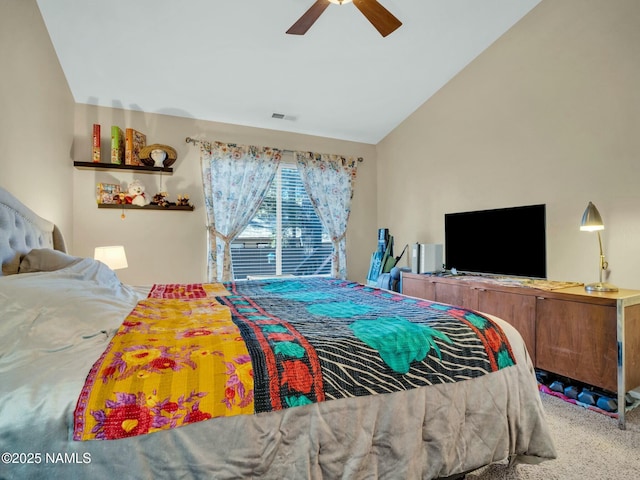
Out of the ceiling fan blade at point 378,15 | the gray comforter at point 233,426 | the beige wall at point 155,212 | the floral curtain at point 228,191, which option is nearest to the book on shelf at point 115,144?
the beige wall at point 155,212

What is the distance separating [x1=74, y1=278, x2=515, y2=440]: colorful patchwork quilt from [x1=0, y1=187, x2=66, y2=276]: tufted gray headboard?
57 cm

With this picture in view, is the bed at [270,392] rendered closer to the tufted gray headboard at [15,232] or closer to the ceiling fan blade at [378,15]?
the tufted gray headboard at [15,232]

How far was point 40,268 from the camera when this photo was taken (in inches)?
60.1

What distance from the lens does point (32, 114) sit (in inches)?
85.3

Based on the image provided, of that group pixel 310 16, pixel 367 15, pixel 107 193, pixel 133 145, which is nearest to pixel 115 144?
pixel 133 145

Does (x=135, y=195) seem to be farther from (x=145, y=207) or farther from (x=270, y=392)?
(x=270, y=392)

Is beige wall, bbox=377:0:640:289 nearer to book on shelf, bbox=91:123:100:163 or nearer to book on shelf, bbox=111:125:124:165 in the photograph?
book on shelf, bbox=111:125:124:165

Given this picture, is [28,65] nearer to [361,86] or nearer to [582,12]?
[361,86]

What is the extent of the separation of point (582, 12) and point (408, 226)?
8.41ft

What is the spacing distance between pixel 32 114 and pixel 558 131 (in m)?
3.96

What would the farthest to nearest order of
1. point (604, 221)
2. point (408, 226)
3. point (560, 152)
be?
1. point (408, 226)
2. point (560, 152)
3. point (604, 221)

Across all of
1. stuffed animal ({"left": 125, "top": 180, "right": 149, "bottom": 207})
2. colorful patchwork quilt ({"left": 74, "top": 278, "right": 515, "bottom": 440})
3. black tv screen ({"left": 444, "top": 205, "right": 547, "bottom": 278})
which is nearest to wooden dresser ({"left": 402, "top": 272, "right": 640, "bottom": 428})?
black tv screen ({"left": 444, "top": 205, "right": 547, "bottom": 278})

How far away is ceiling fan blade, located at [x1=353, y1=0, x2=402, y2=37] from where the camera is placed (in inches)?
78.0

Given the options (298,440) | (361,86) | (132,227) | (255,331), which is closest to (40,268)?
(255,331)
